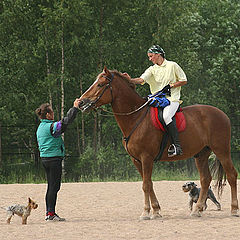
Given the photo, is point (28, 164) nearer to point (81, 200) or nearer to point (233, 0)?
point (81, 200)

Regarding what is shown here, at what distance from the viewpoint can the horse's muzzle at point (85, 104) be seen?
867cm

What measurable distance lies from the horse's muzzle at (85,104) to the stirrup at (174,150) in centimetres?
Answer: 150

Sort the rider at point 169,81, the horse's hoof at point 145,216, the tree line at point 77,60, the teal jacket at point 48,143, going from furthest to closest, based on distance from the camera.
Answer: the tree line at point 77,60 < the rider at point 169,81 < the horse's hoof at point 145,216 < the teal jacket at point 48,143

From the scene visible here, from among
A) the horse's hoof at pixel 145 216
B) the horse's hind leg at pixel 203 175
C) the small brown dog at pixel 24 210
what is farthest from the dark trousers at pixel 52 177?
the horse's hind leg at pixel 203 175

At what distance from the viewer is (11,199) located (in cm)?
1293

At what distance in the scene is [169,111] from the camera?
9.03 m

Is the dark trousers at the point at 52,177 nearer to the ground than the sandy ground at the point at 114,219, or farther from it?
farther from it

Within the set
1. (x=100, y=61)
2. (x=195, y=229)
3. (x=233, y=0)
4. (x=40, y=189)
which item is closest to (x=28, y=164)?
(x=100, y=61)

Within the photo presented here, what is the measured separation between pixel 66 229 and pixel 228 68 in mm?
24726

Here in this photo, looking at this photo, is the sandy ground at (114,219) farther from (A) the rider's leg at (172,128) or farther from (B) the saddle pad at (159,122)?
(B) the saddle pad at (159,122)

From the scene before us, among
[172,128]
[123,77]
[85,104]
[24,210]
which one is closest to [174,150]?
[172,128]

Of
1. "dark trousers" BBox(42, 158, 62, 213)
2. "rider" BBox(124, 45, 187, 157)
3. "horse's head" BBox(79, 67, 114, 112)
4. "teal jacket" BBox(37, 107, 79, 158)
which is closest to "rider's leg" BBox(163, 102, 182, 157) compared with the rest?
"rider" BBox(124, 45, 187, 157)

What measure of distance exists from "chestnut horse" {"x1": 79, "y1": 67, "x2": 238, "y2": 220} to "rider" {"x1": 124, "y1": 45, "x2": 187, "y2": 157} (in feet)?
0.69

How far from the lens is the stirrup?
9023mm
